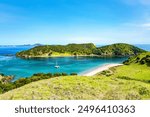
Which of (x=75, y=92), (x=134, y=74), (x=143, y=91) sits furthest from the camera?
(x=134, y=74)

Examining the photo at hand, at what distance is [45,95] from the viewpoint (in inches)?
681

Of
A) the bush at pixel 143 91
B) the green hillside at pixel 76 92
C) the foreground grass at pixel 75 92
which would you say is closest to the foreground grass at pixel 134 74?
the green hillside at pixel 76 92

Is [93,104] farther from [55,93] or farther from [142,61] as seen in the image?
[142,61]

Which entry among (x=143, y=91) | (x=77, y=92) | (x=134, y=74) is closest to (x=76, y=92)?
(x=77, y=92)

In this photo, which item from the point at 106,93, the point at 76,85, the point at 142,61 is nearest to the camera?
the point at 106,93

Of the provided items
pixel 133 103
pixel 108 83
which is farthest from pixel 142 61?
pixel 133 103

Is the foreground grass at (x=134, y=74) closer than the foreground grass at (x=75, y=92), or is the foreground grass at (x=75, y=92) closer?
the foreground grass at (x=75, y=92)

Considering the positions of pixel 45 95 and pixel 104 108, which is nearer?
pixel 104 108

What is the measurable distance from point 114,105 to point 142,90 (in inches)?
267

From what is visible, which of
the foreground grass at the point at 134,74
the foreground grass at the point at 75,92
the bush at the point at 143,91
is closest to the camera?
the foreground grass at the point at 75,92

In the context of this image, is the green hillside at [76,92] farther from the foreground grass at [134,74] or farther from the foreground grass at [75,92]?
the foreground grass at [134,74]

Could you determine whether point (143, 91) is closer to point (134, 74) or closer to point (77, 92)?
point (77, 92)

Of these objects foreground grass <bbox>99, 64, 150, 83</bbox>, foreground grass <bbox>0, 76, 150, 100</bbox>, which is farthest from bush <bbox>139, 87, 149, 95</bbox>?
foreground grass <bbox>99, 64, 150, 83</bbox>

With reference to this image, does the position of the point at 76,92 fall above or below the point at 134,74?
above
